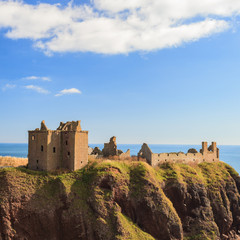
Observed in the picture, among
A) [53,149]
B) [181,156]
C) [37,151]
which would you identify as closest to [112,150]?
[53,149]

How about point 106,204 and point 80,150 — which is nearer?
point 106,204

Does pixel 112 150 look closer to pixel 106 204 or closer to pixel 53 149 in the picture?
pixel 53 149

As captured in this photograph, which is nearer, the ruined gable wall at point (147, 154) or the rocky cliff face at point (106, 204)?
the rocky cliff face at point (106, 204)

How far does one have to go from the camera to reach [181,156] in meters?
59.0

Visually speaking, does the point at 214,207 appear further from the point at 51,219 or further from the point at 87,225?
the point at 51,219

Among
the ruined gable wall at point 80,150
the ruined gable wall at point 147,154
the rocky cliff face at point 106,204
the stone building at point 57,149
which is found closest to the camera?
the rocky cliff face at point 106,204

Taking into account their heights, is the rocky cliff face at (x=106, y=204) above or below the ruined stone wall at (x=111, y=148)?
below

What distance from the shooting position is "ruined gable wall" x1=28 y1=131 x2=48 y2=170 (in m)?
44.2

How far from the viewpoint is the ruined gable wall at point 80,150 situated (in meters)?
45.3

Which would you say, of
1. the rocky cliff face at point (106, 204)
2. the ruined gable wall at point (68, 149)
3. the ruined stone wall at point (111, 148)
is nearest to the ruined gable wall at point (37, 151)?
the rocky cliff face at point (106, 204)

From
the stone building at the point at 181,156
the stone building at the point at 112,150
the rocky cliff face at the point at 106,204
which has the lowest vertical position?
the rocky cliff face at the point at 106,204

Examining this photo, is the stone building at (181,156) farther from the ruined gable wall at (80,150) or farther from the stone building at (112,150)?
the ruined gable wall at (80,150)

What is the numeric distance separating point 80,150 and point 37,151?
6726mm

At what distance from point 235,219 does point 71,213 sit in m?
37.1
